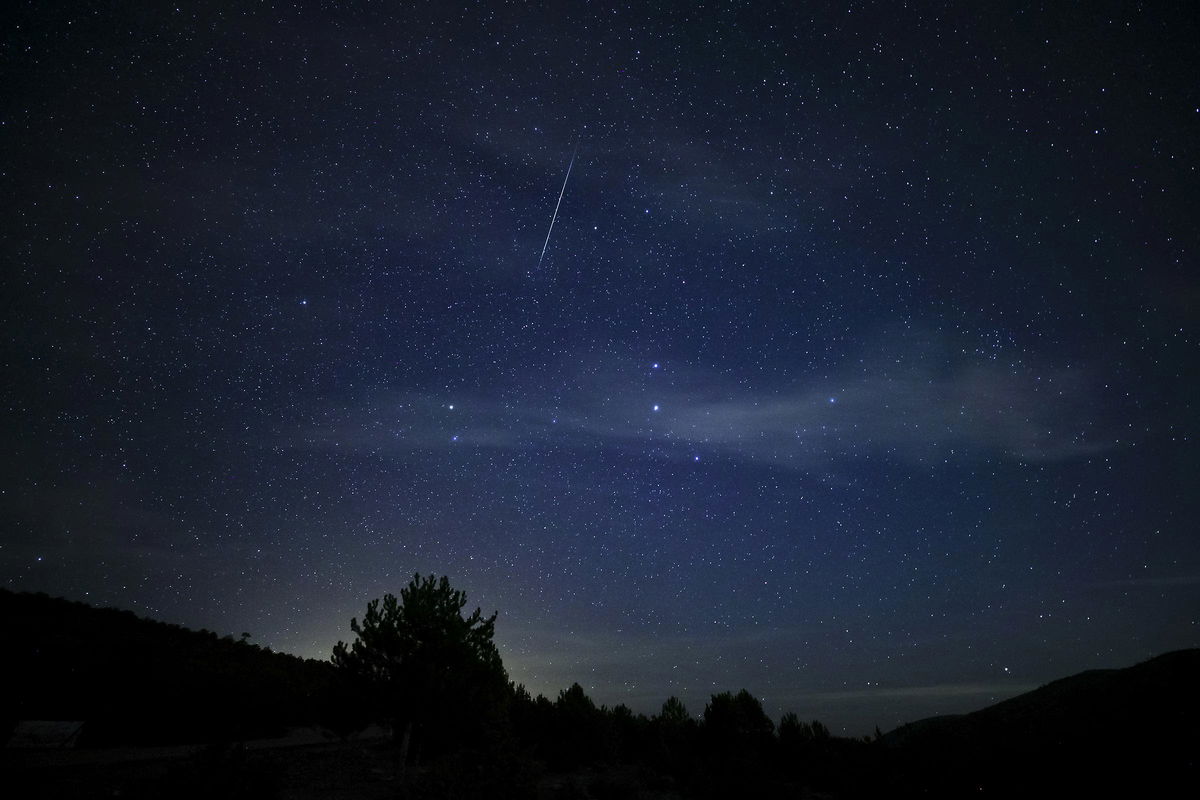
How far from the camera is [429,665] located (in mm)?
18312

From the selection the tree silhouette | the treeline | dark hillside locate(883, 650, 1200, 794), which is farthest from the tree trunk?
dark hillside locate(883, 650, 1200, 794)

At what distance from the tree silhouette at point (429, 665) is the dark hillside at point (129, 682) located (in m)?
3.03

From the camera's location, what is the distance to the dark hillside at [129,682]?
25359 millimetres

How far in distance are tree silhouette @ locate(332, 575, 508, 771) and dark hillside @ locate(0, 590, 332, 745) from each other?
3034 mm

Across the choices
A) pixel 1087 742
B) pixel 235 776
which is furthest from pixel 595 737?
pixel 235 776

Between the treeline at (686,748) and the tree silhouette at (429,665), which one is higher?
the tree silhouette at (429,665)

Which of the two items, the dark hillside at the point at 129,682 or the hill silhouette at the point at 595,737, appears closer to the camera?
the hill silhouette at the point at 595,737

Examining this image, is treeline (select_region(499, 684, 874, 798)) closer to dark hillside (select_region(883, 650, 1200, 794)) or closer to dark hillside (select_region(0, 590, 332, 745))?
dark hillside (select_region(883, 650, 1200, 794))

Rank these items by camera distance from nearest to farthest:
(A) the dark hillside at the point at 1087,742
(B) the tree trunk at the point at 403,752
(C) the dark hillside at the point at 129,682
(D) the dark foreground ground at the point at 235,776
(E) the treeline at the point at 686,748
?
1. (D) the dark foreground ground at the point at 235,776
2. (A) the dark hillside at the point at 1087,742
3. (B) the tree trunk at the point at 403,752
4. (E) the treeline at the point at 686,748
5. (C) the dark hillside at the point at 129,682

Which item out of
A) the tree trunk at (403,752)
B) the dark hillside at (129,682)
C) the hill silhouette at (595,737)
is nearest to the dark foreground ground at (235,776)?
the hill silhouette at (595,737)

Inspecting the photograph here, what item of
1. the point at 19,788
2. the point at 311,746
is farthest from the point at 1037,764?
the point at 311,746

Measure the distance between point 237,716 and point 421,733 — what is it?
61.6 feet

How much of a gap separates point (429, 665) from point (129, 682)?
73.5ft

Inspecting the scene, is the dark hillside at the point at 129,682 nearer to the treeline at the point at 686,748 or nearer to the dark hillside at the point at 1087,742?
the treeline at the point at 686,748
